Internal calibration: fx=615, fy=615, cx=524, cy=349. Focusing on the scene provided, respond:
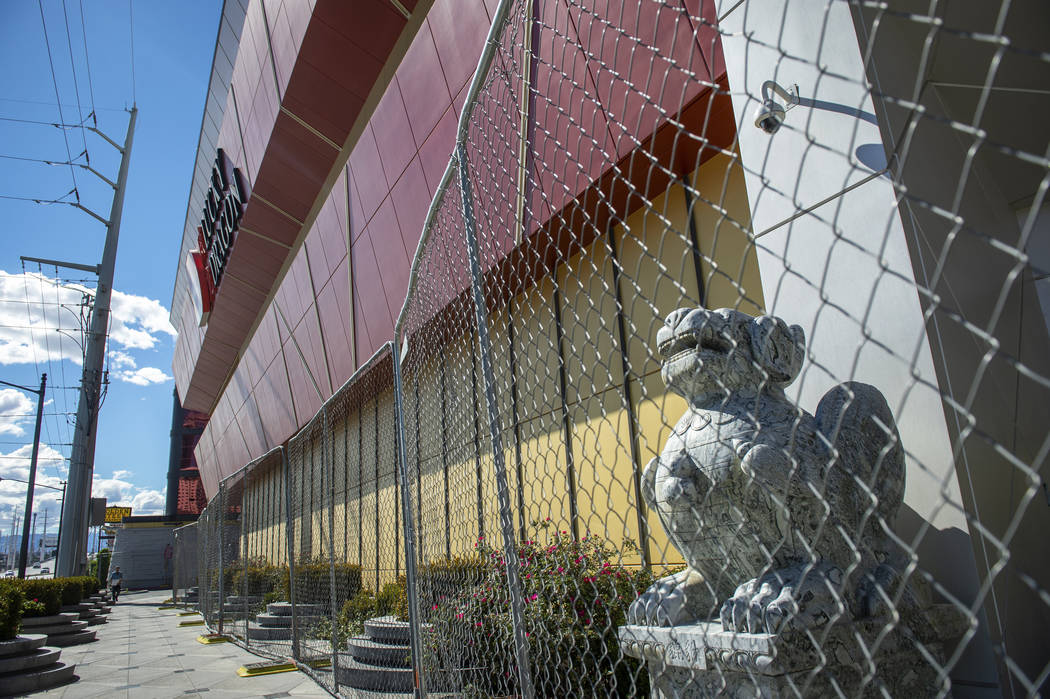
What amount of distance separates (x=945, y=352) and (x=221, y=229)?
23.8m

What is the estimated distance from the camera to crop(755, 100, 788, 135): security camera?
307cm

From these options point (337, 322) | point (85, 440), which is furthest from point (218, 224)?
point (337, 322)

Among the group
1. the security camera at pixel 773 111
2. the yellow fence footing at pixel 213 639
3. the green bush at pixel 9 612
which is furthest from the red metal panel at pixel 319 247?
the security camera at pixel 773 111

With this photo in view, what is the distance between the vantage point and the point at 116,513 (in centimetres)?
4794

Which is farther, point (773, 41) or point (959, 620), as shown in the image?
point (773, 41)

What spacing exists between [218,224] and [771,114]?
23.4 meters

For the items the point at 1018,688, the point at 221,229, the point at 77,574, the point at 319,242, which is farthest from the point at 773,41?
the point at 77,574

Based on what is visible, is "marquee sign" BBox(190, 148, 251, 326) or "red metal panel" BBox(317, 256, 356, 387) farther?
"marquee sign" BBox(190, 148, 251, 326)

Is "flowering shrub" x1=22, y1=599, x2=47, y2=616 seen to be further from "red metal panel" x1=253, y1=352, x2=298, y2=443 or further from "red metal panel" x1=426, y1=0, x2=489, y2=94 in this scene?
"red metal panel" x1=426, y1=0, x2=489, y2=94

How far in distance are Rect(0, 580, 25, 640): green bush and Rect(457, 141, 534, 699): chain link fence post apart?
10.1 m

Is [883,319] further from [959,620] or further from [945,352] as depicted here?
[959,620]

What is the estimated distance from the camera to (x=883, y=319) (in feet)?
9.08

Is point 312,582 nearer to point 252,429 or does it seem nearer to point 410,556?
point 410,556

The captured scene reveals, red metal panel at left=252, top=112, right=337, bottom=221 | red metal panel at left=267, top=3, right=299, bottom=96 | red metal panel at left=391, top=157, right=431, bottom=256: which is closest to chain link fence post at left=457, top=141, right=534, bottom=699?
red metal panel at left=391, top=157, right=431, bottom=256
